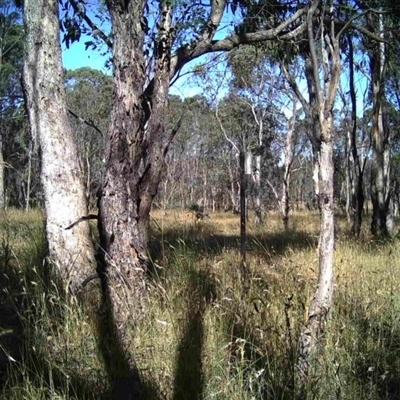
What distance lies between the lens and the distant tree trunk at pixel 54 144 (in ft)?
13.1

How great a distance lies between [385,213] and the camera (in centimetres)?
1011

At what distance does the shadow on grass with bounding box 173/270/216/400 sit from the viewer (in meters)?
2.57

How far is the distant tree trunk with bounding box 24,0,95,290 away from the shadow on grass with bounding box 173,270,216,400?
3.18 feet

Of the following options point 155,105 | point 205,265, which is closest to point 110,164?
point 155,105

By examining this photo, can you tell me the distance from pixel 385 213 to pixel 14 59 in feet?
78.1

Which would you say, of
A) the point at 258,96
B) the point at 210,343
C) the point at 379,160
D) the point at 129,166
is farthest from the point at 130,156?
the point at 258,96

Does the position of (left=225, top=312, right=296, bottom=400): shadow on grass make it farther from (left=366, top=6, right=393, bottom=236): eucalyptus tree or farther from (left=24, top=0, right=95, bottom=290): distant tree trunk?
(left=366, top=6, right=393, bottom=236): eucalyptus tree

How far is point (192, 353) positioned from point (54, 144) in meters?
2.16

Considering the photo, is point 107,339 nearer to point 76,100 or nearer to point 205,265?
point 205,265

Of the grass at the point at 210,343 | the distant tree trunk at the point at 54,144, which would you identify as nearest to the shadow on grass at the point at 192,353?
the grass at the point at 210,343

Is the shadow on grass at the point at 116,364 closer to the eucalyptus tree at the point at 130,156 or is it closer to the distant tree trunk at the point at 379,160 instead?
the eucalyptus tree at the point at 130,156

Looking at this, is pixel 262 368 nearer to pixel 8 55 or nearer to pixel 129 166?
pixel 129 166

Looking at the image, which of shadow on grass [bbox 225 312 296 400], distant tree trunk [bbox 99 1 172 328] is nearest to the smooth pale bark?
distant tree trunk [bbox 99 1 172 328]

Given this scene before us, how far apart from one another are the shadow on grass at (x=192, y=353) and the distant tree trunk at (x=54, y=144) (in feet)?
3.18
